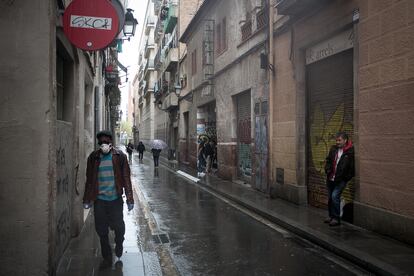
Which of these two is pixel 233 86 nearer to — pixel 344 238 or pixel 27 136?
pixel 344 238

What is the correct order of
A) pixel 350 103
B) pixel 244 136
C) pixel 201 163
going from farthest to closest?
pixel 201 163, pixel 244 136, pixel 350 103

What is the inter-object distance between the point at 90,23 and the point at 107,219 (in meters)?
2.61

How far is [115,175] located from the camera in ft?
20.5

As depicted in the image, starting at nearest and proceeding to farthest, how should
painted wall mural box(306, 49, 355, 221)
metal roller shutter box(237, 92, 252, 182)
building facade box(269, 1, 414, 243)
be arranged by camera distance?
building facade box(269, 1, 414, 243), painted wall mural box(306, 49, 355, 221), metal roller shutter box(237, 92, 252, 182)

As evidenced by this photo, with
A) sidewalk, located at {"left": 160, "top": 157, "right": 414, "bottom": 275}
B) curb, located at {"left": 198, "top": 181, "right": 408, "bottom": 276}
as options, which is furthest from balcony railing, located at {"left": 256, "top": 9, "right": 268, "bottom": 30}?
curb, located at {"left": 198, "top": 181, "right": 408, "bottom": 276}

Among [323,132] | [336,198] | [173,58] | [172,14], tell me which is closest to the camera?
[336,198]

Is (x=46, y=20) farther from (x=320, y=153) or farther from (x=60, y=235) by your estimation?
(x=320, y=153)

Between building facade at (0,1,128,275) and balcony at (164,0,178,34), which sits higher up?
balcony at (164,0,178,34)

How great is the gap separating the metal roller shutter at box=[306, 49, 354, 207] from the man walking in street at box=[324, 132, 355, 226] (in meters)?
0.73

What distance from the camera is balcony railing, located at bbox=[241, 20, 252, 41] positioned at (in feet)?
52.0

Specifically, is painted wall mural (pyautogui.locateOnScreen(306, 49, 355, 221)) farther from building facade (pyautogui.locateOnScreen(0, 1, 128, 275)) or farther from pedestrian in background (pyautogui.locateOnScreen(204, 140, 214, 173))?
pedestrian in background (pyautogui.locateOnScreen(204, 140, 214, 173))

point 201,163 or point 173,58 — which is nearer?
point 201,163

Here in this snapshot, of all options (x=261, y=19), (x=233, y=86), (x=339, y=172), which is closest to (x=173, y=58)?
(x=233, y=86)

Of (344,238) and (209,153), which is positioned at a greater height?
(209,153)
